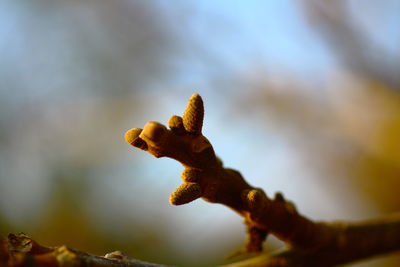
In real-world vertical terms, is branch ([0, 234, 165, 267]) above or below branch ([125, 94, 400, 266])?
below

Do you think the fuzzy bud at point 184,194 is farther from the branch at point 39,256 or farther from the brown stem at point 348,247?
the brown stem at point 348,247

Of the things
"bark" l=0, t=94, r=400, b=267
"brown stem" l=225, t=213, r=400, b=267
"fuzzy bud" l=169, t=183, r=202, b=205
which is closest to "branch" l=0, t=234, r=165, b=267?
"bark" l=0, t=94, r=400, b=267

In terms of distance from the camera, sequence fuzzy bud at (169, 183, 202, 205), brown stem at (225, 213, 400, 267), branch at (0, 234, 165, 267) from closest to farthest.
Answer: branch at (0, 234, 165, 267), fuzzy bud at (169, 183, 202, 205), brown stem at (225, 213, 400, 267)

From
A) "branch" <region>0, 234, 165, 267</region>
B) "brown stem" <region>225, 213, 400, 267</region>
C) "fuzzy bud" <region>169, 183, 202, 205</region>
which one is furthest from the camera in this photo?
"brown stem" <region>225, 213, 400, 267</region>

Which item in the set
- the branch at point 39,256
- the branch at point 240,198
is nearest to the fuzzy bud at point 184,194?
the branch at point 240,198

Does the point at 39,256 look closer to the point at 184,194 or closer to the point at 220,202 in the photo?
the point at 184,194

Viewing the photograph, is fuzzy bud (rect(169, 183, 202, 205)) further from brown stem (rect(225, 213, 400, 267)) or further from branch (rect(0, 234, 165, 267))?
brown stem (rect(225, 213, 400, 267))

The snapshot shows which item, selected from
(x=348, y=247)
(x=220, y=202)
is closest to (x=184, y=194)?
(x=220, y=202)
